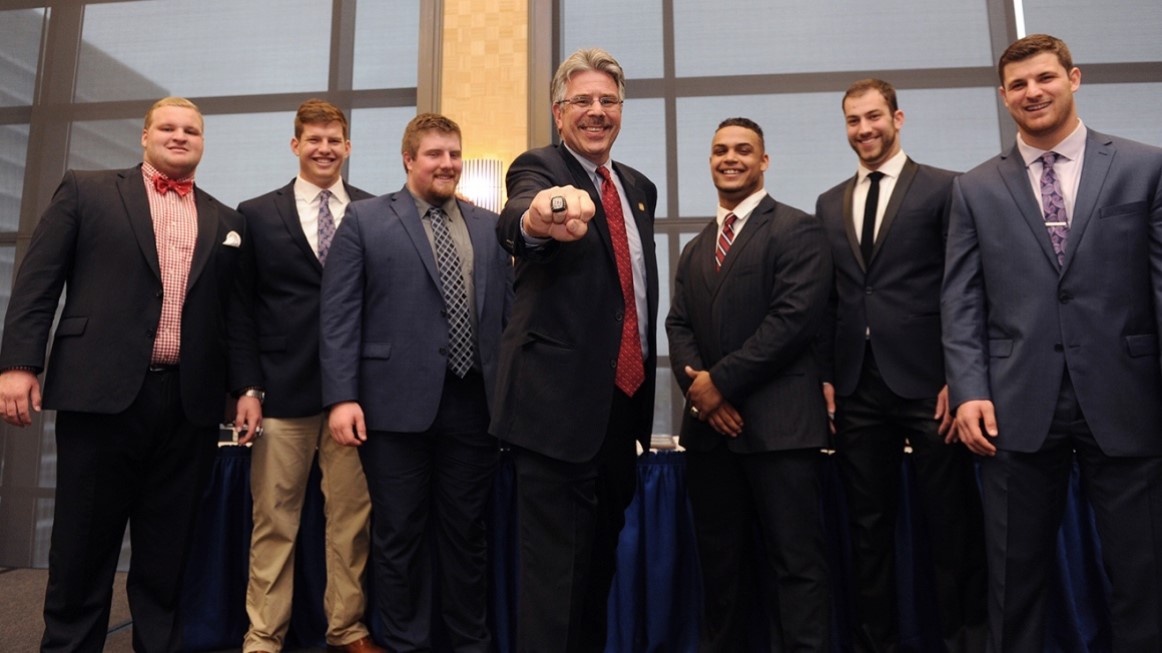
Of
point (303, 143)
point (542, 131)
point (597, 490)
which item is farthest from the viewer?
point (542, 131)

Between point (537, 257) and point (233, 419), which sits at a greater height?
point (537, 257)

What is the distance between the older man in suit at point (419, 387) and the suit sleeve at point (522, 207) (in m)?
0.66

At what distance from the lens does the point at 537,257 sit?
52.5 inches

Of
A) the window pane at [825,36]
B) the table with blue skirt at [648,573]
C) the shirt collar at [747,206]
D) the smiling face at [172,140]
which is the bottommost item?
the table with blue skirt at [648,573]

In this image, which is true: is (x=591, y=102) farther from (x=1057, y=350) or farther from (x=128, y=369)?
(x=128, y=369)

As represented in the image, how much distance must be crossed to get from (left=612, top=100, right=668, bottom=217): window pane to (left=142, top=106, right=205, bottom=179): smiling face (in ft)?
8.11

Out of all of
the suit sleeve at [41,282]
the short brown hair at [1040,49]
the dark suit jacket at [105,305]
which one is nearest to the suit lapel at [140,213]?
the dark suit jacket at [105,305]

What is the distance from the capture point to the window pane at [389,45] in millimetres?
4152

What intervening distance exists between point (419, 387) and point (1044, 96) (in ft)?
5.77

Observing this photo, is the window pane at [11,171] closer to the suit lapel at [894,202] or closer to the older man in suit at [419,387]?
the older man in suit at [419,387]

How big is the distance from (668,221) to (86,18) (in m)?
4.00

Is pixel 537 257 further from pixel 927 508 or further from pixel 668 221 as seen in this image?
pixel 668 221

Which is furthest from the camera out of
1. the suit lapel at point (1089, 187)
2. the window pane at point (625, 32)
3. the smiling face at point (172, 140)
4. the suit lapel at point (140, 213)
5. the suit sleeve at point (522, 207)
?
the window pane at point (625, 32)

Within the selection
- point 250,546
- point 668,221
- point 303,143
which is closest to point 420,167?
point 303,143
